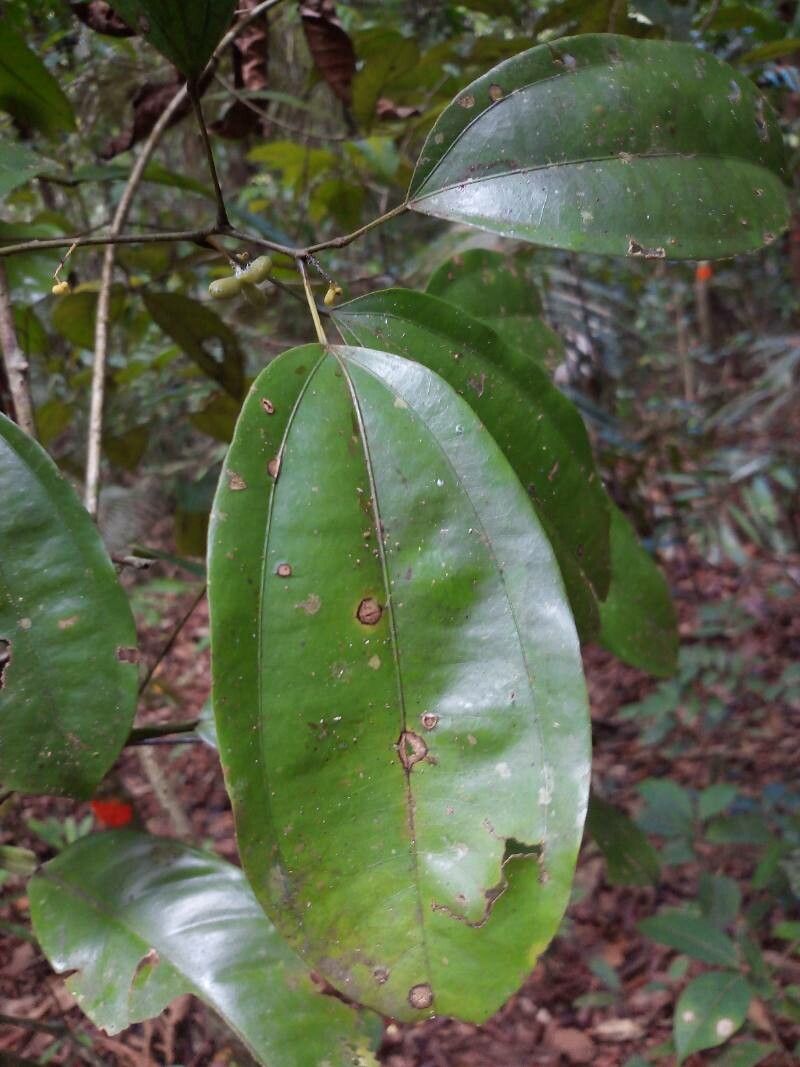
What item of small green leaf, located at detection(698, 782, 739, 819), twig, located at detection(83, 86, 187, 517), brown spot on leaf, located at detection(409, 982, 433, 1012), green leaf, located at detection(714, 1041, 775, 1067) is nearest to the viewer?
brown spot on leaf, located at detection(409, 982, 433, 1012)

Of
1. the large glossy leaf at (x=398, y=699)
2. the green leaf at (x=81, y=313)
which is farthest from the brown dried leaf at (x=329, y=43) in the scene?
the large glossy leaf at (x=398, y=699)

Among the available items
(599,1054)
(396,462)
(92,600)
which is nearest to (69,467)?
(92,600)

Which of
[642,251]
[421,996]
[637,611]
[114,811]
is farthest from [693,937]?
[642,251]

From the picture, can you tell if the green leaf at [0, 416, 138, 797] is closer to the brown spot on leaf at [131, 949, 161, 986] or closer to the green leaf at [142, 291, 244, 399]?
the brown spot on leaf at [131, 949, 161, 986]

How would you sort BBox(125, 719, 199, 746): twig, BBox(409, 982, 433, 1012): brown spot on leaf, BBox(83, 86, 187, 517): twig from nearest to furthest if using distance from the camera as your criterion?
1. BBox(409, 982, 433, 1012): brown spot on leaf
2. BBox(125, 719, 199, 746): twig
3. BBox(83, 86, 187, 517): twig

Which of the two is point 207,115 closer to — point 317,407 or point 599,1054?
point 317,407

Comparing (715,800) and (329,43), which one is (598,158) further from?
(715,800)

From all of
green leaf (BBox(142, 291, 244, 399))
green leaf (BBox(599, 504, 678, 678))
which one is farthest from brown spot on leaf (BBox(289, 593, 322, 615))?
green leaf (BBox(142, 291, 244, 399))

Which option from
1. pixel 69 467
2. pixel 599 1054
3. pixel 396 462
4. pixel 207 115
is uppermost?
pixel 207 115
